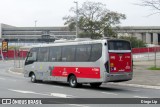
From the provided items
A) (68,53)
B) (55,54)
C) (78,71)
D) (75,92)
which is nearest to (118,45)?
(78,71)

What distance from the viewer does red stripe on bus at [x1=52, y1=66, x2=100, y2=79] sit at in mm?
20891

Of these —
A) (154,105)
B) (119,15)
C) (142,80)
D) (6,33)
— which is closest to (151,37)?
(6,33)

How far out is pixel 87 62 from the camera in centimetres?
2159

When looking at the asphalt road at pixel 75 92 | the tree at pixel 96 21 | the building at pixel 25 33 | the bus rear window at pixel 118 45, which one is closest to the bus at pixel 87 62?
the bus rear window at pixel 118 45

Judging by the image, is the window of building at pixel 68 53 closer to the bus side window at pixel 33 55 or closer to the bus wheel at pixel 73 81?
the bus wheel at pixel 73 81

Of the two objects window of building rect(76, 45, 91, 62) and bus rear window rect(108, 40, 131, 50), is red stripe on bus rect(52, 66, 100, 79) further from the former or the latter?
bus rear window rect(108, 40, 131, 50)

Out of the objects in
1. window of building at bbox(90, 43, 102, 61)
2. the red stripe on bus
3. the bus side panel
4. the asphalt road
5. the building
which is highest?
the building

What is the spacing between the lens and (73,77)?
2278 cm

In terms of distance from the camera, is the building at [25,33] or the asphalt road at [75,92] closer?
the asphalt road at [75,92]

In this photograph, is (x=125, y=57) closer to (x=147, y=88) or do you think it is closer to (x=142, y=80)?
(x=147, y=88)

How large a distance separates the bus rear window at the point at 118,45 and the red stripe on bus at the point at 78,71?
1431 mm

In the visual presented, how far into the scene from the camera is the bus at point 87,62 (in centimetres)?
2053

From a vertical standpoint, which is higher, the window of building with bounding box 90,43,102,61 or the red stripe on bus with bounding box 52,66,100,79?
the window of building with bounding box 90,43,102,61

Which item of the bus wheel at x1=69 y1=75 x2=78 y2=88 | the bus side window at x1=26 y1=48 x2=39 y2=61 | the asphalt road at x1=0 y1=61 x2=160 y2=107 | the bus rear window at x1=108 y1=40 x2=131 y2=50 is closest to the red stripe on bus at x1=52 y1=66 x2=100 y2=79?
the bus wheel at x1=69 y1=75 x2=78 y2=88
